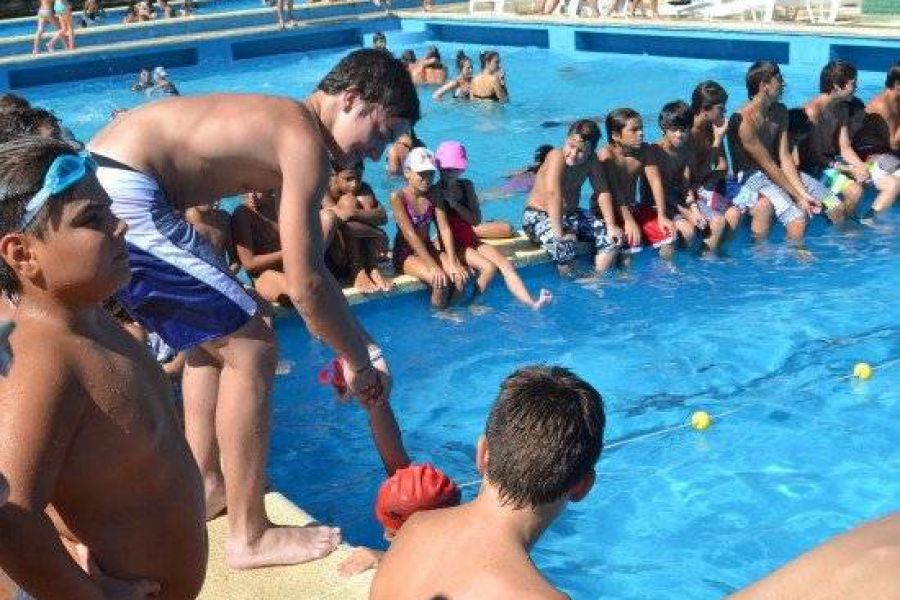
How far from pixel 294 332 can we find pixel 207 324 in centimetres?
380

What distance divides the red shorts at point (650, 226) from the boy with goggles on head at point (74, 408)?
6.82 meters

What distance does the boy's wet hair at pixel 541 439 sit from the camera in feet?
8.92

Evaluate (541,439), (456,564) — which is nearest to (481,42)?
(541,439)

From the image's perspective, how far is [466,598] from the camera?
8.47 ft

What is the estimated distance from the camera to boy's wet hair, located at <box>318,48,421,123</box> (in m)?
3.72

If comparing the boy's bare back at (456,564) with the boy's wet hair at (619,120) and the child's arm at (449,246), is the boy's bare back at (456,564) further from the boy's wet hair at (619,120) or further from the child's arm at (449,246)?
the boy's wet hair at (619,120)

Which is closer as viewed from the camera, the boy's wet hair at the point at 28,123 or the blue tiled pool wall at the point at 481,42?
the boy's wet hair at the point at 28,123

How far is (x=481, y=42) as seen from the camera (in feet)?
78.9

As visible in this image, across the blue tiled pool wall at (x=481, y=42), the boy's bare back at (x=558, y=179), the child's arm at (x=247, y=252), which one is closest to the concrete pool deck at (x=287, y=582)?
the child's arm at (x=247, y=252)

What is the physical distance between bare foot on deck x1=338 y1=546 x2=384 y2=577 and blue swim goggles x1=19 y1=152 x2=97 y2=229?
1.92 meters

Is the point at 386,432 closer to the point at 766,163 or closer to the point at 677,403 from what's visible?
the point at 677,403

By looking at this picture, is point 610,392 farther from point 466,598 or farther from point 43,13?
point 43,13

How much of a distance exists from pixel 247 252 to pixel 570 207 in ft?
9.04

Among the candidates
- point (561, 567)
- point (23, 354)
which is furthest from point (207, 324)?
point (561, 567)
